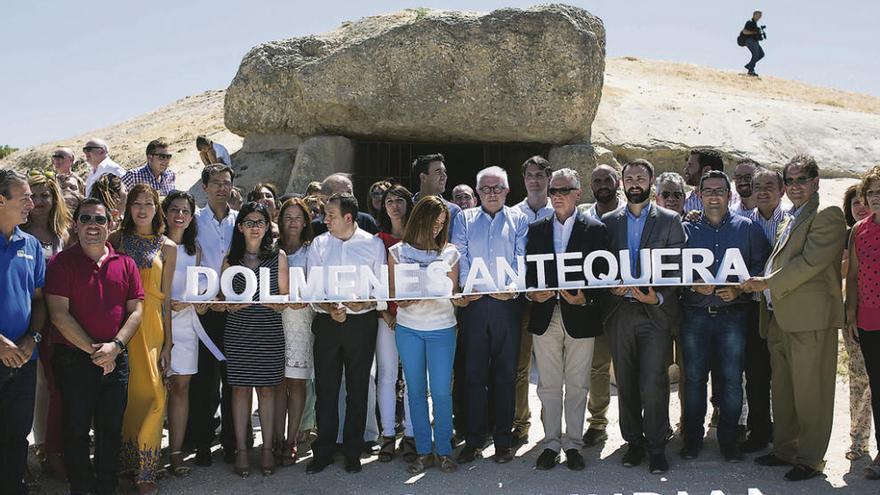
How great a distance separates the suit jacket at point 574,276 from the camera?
528 cm

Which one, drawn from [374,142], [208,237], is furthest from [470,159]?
[208,237]

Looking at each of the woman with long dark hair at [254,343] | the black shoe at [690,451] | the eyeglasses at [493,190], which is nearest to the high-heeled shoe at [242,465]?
the woman with long dark hair at [254,343]

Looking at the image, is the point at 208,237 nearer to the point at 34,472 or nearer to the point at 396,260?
the point at 396,260

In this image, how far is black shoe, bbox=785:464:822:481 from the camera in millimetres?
4961

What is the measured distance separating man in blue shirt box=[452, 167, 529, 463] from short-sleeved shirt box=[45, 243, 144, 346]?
6.88 feet

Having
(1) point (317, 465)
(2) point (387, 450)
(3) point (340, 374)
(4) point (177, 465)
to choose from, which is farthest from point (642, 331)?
(4) point (177, 465)

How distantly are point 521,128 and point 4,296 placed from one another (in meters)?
7.05

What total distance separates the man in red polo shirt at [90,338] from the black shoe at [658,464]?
323 cm

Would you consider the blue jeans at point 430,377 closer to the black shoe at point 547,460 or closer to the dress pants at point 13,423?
the black shoe at point 547,460

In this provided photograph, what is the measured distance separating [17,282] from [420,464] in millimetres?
2573

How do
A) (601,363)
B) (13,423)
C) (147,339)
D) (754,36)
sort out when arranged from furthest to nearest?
(754,36) → (601,363) → (147,339) → (13,423)

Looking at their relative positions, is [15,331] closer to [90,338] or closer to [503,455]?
[90,338]

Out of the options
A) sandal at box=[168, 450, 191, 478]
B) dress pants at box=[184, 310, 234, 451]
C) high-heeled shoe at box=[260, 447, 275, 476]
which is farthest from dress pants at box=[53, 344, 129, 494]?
high-heeled shoe at box=[260, 447, 275, 476]

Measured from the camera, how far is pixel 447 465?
5.20 m
